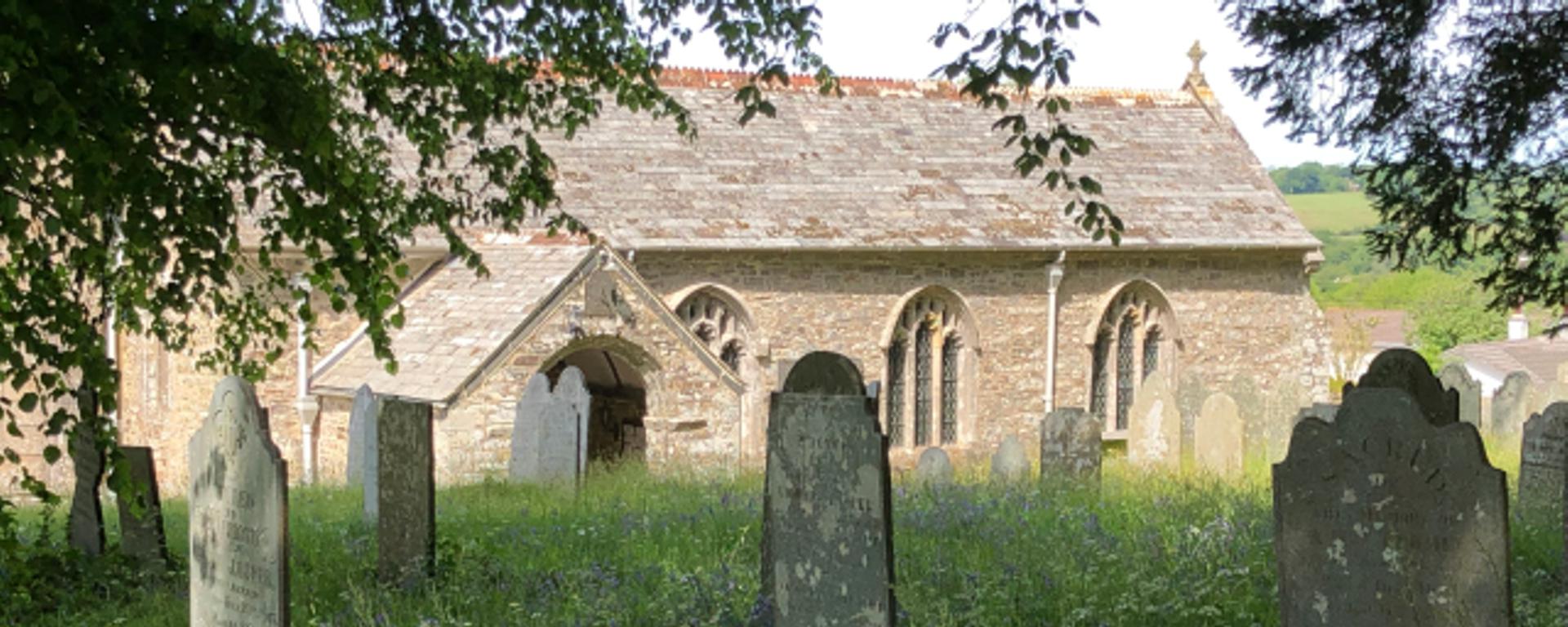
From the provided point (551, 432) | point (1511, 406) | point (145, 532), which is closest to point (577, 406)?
point (551, 432)

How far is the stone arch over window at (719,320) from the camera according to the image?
23.3 metres

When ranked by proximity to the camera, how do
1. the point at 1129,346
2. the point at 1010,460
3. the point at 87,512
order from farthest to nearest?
the point at 1129,346
the point at 1010,460
the point at 87,512

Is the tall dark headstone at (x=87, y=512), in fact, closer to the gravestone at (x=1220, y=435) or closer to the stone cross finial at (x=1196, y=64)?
the gravestone at (x=1220, y=435)

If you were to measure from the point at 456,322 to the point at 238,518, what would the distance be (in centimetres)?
1267

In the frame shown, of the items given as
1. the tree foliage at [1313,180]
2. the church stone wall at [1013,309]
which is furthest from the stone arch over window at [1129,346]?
the tree foliage at [1313,180]

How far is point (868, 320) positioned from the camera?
24609mm

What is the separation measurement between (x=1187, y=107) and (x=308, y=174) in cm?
2542

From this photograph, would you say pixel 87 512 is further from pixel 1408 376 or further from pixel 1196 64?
pixel 1196 64

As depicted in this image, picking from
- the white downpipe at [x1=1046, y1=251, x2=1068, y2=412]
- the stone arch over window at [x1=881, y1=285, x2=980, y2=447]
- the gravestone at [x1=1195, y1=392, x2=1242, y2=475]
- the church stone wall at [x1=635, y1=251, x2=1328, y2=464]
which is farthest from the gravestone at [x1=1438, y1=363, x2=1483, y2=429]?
the stone arch over window at [x1=881, y1=285, x2=980, y2=447]

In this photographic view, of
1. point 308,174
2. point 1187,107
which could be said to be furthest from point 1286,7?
point 1187,107

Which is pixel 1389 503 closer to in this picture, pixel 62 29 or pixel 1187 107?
pixel 62 29

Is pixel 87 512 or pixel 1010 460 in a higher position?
pixel 87 512

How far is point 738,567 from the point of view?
8.67m

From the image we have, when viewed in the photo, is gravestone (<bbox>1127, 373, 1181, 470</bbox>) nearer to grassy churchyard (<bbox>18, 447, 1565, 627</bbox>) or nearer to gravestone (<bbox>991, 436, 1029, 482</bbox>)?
gravestone (<bbox>991, 436, 1029, 482</bbox>)
